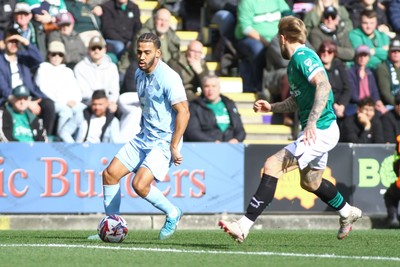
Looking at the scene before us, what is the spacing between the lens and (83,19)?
19.2 meters

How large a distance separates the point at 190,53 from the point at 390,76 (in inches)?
140

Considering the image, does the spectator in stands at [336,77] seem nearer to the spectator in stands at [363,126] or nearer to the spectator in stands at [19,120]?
the spectator in stands at [363,126]

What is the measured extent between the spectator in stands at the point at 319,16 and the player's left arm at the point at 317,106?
926cm

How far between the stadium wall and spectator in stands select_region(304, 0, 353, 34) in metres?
3.24

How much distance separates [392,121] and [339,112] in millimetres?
833

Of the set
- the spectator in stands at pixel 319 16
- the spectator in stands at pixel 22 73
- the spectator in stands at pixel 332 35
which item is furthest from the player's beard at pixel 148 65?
the spectator in stands at pixel 319 16

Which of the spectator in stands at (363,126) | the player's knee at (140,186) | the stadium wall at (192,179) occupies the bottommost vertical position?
the stadium wall at (192,179)

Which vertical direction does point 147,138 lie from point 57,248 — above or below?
above

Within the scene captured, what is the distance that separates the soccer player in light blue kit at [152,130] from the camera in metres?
11.9

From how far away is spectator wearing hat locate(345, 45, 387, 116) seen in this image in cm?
1967

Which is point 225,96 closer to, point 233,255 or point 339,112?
point 339,112

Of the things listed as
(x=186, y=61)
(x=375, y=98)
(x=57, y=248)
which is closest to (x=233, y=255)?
(x=57, y=248)

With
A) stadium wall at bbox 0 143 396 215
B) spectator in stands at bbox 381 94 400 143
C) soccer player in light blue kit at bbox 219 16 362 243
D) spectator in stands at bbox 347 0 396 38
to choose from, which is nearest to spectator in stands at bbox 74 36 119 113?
stadium wall at bbox 0 143 396 215

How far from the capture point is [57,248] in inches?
431
